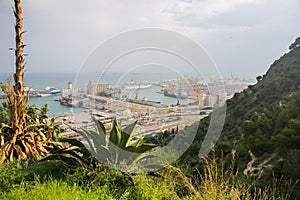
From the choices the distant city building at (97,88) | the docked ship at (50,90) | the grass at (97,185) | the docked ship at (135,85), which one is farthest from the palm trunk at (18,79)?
the docked ship at (50,90)

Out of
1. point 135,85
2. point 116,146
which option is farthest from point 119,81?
point 116,146

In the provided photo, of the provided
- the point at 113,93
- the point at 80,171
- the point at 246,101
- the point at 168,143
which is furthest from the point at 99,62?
the point at 246,101

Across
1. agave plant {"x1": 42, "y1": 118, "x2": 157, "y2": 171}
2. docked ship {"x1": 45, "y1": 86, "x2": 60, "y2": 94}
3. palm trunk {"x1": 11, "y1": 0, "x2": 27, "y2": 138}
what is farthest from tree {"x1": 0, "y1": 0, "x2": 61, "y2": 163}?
docked ship {"x1": 45, "y1": 86, "x2": 60, "y2": 94}

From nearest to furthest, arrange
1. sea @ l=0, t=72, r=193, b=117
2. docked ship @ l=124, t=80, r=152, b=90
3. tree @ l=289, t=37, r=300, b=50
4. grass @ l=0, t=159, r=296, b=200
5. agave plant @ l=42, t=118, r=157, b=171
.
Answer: grass @ l=0, t=159, r=296, b=200 → agave plant @ l=42, t=118, r=157, b=171 → sea @ l=0, t=72, r=193, b=117 → docked ship @ l=124, t=80, r=152, b=90 → tree @ l=289, t=37, r=300, b=50

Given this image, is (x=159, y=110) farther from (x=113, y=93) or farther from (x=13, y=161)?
(x=13, y=161)

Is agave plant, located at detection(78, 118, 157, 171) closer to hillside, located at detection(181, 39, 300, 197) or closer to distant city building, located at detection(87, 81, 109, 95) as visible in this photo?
distant city building, located at detection(87, 81, 109, 95)

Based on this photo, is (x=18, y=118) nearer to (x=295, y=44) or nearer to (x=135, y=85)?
(x=135, y=85)

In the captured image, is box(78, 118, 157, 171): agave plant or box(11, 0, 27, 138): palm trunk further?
box(11, 0, 27, 138): palm trunk
